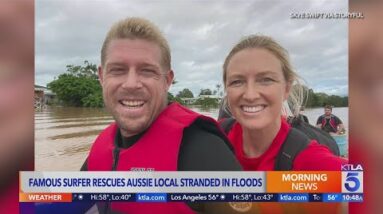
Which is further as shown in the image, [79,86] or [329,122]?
[79,86]

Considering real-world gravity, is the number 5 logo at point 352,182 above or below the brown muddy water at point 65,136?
below

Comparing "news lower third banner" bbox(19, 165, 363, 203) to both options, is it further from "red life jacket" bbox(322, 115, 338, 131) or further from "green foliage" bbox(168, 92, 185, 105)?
"green foliage" bbox(168, 92, 185, 105)

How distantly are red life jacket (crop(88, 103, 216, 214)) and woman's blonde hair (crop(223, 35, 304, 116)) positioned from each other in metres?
0.30

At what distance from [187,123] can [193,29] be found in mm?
563

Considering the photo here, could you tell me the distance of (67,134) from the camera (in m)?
2.50

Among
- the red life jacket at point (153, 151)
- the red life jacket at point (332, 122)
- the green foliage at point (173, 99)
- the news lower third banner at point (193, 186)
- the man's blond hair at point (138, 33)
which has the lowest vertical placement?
the news lower third banner at point (193, 186)

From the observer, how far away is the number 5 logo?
2.48 meters

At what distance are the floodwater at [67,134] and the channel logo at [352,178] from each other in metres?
0.26

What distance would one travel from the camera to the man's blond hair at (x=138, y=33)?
2.45m

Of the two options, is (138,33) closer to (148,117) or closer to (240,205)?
(148,117)

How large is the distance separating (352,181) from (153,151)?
120 centimetres

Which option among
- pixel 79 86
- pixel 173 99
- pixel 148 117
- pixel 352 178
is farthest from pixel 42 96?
pixel 352 178

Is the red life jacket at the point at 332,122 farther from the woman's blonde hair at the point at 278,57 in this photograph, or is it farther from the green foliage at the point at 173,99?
the green foliage at the point at 173,99

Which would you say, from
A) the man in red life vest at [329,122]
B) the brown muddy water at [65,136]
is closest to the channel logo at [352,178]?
the man in red life vest at [329,122]
